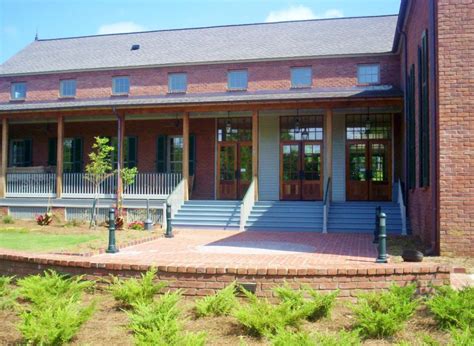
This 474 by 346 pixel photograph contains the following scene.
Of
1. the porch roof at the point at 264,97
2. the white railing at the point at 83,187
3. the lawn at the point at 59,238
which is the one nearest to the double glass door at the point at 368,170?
the porch roof at the point at 264,97

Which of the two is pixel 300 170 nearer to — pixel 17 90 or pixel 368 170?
pixel 368 170

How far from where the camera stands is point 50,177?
20.3m

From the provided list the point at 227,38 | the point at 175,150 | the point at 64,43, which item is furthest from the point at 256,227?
the point at 64,43

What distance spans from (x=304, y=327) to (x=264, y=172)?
15.6 metres

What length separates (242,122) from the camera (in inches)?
845

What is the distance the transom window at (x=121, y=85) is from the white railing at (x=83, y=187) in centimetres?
524

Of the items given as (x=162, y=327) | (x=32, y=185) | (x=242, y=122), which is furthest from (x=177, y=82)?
(x=162, y=327)

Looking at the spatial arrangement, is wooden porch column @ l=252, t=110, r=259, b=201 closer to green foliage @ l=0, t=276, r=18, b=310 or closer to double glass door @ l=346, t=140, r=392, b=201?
double glass door @ l=346, t=140, r=392, b=201

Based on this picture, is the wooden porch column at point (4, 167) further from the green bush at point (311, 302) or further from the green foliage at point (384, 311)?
the green foliage at point (384, 311)

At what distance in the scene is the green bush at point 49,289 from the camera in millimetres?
6087

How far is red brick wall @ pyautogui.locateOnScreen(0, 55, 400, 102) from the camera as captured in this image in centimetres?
2142

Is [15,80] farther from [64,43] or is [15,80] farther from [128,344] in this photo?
[128,344]

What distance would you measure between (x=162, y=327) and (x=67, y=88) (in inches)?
872

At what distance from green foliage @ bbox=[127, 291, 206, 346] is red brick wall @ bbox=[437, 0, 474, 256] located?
653cm
